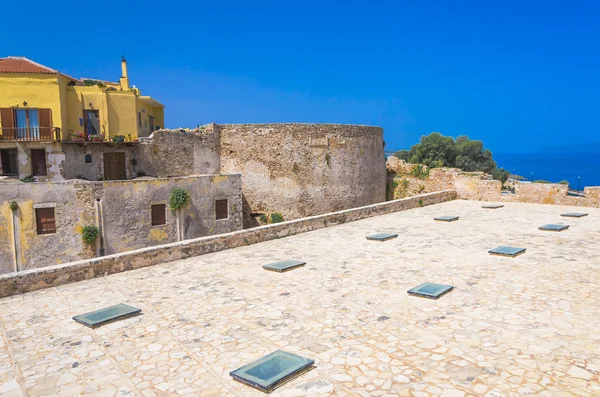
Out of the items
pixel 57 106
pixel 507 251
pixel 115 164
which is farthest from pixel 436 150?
pixel 507 251

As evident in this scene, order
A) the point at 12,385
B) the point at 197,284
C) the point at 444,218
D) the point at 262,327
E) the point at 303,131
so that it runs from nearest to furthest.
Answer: the point at 12,385, the point at 262,327, the point at 197,284, the point at 444,218, the point at 303,131

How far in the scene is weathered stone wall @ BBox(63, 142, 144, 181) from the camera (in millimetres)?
27906

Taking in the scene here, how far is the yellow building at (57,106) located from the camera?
2684 centimetres

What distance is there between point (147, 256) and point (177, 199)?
14.3 m

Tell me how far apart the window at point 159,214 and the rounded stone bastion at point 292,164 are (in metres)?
6.25

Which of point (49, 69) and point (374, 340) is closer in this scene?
point (374, 340)

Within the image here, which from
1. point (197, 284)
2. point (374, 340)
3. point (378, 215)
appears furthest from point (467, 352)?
point (378, 215)

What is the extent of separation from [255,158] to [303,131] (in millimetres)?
3333

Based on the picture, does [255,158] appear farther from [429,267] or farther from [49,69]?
[429,267]

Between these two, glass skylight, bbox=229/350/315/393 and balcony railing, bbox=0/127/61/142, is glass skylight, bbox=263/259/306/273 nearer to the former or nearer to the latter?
glass skylight, bbox=229/350/315/393

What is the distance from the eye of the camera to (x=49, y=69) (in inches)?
1098

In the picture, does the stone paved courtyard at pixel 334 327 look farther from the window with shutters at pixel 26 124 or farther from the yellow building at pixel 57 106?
the yellow building at pixel 57 106

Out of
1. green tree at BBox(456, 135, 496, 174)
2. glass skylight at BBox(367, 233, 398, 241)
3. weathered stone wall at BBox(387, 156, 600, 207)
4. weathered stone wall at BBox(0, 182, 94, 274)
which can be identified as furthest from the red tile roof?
green tree at BBox(456, 135, 496, 174)

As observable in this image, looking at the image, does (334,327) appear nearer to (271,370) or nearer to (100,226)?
(271,370)
